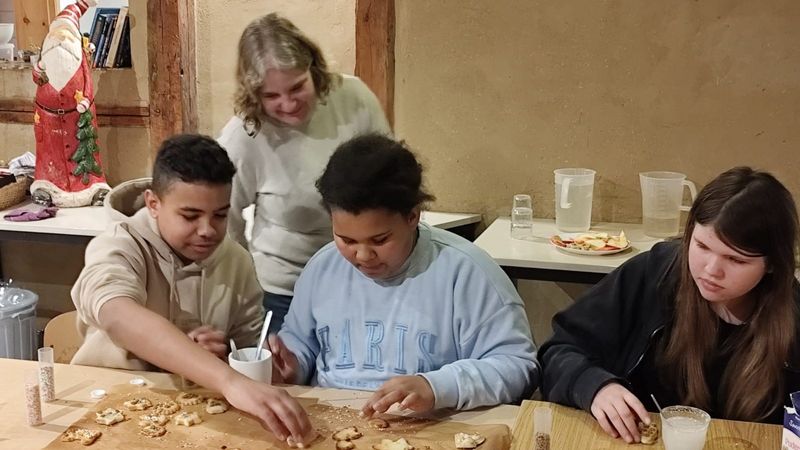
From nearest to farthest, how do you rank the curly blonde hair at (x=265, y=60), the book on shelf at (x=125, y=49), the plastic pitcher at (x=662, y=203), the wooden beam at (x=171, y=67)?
1. the curly blonde hair at (x=265, y=60)
2. the plastic pitcher at (x=662, y=203)
3. the wooden beam at (x=171, y=67)
4. the book on shelf at (x=125, y=49)

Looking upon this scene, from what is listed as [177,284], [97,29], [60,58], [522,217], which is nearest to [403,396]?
[177,284]

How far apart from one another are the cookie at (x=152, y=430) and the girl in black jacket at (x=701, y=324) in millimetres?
740

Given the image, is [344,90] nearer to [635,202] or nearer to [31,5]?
[635,202]

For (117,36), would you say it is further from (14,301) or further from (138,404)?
(138,404)

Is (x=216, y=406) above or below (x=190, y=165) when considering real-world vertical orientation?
below

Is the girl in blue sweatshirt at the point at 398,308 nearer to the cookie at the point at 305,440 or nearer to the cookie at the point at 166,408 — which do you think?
the cookie at the point at 305,440

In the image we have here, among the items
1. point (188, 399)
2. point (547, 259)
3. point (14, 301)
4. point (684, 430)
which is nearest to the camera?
point (684, 430)

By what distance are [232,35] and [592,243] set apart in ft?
6.10

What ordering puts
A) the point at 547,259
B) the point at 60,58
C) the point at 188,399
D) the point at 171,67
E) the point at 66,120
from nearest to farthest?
the point at 188,399
the point at 547,259
the point at 60,58
the point at 66,120
the point at 171,67

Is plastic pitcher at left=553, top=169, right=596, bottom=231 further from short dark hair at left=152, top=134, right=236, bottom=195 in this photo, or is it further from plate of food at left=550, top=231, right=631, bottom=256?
short dark hair at left=152, top=134, right=236, bottom=195

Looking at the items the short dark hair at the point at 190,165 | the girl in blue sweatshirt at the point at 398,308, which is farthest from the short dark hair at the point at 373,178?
the short dark hair at the point at 190,165

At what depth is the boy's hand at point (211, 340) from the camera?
164 centimetres

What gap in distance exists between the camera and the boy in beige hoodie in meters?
1.54

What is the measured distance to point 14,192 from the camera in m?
3.36
